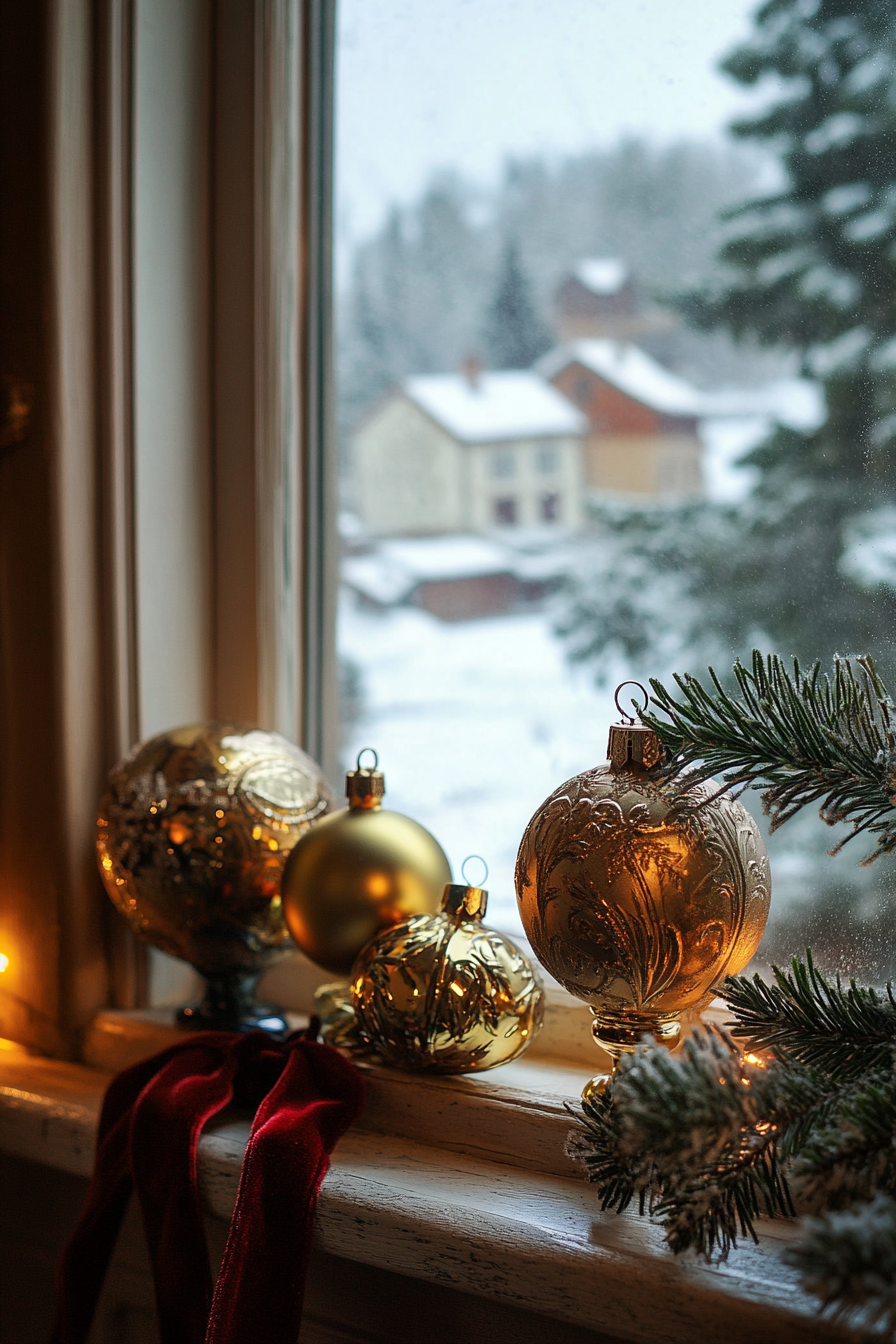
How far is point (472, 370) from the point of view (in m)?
0.97

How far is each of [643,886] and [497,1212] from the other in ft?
0.79

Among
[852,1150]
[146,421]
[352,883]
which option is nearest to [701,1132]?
[852,1150]

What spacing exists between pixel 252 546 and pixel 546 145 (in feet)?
1.41

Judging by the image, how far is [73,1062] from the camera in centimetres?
99

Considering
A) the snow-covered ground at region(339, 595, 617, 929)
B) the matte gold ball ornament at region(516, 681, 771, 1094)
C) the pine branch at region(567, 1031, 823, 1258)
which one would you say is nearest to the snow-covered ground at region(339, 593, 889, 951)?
the snow-covered ground at region(339, 595, 617, 929)

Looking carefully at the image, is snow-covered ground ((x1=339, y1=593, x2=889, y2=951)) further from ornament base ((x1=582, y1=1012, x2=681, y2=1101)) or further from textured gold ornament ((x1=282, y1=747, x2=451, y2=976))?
ornament base ((x1=582, y1=1012, x2=681, y2=1101))

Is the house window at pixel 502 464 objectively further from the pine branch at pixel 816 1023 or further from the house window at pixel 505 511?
the pine branch at pixel 816 1023

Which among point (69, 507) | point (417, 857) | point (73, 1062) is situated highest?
point (69, 507)

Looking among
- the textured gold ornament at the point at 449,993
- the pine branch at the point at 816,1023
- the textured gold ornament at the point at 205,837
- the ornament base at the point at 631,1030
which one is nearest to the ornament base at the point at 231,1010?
the textured gold ornament at the point at 205,837

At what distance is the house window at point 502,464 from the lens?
96cm

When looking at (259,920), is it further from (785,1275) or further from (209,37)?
(209,37)

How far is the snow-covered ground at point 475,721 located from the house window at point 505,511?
8 centimetres

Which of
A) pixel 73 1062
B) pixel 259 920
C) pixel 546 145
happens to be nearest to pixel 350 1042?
pixel 259 920

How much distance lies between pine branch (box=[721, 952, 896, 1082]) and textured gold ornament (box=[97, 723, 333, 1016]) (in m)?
0.38
